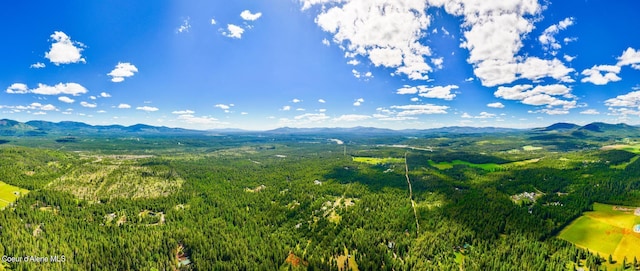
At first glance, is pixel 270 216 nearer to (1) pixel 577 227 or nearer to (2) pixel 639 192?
(1) pixel 577 227

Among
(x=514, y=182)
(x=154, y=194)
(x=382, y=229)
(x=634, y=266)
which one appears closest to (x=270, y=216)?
(x=382, y=229)

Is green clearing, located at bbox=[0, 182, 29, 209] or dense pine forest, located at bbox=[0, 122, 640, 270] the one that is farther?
green clearing, located at bbox=[0, 182, 29, 209]

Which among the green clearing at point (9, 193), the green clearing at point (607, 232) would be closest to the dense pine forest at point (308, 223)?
the green clearing at point (607, 232)

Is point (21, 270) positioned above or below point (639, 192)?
below

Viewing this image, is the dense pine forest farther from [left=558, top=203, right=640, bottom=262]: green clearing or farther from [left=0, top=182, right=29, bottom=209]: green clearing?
[left=0, top=182, right=29, bottom=209]: green clearing

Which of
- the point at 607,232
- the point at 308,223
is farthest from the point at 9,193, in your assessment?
the point at 607,232

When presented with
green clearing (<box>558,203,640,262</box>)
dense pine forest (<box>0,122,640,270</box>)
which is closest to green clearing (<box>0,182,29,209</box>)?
dense pine forest (<box>0,122,640,270</box>)

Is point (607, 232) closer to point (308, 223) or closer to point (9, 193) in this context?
point (308, 223)
